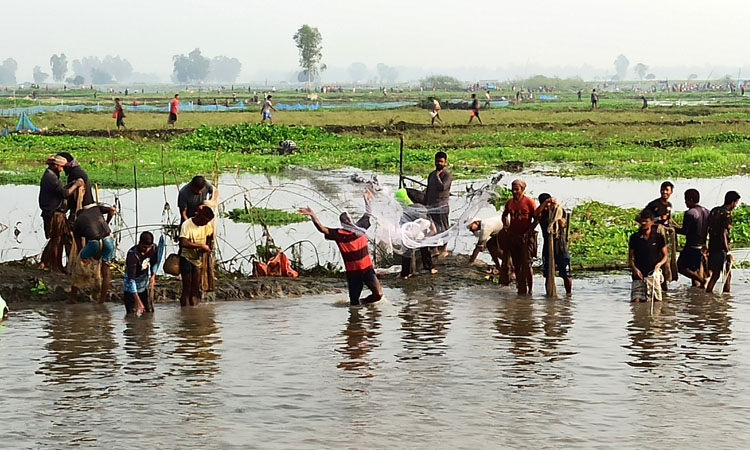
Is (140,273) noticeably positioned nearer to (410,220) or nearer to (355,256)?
(355,256)

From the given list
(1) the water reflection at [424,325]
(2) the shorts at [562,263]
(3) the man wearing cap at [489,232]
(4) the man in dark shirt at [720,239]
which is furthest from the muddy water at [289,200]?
(4) the man in dark shirt at [720,239]

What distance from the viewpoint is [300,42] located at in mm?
162375

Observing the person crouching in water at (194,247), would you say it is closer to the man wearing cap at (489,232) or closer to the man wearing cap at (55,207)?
the man wearing cap at (55,207)

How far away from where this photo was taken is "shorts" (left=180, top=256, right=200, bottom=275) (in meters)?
11.8

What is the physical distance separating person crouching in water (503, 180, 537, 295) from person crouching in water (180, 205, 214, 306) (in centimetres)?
341

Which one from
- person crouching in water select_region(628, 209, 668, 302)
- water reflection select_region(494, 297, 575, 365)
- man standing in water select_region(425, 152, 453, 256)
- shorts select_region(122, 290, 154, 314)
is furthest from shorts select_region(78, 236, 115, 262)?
person crouching in water select_region(628, 209, 668, 302)

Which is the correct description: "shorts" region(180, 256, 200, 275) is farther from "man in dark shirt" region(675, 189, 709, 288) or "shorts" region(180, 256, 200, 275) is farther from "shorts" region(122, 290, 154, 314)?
"man in dark shirt" region(675, 189, 709, 288)

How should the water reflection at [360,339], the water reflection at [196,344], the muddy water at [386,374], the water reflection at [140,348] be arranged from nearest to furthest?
the muddy water at [386,374] < the water reflection at [140,348] < the water reflection at [196,344] < the water reflection at [360,339]

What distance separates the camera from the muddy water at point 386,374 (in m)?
7.77

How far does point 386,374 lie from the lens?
9.36 metres

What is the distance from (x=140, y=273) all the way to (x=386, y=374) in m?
3.31

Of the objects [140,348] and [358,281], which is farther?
[358,281]

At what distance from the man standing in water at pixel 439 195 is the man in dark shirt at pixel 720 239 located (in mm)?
3095

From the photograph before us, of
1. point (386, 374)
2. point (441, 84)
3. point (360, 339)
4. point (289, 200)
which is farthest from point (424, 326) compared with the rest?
point (441, 84)
